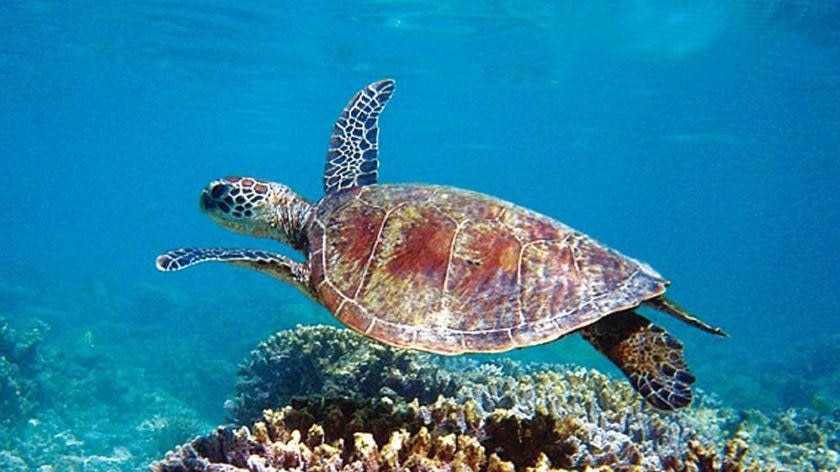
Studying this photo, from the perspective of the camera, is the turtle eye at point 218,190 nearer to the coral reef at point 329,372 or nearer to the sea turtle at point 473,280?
the sea turtle at point 473,280

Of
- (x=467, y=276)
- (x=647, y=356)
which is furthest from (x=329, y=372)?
(x=647, y=356)

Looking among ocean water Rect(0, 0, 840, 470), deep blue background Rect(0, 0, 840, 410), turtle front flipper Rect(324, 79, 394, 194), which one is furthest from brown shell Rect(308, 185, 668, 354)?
deep blue background Rect(0, 0, 840, 410)

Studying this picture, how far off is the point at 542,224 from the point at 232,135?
5208 centimetres

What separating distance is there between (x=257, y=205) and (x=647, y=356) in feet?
10.8

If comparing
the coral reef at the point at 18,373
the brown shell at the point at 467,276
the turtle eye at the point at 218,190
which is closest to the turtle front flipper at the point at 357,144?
the turtle eye at the point at 218,190

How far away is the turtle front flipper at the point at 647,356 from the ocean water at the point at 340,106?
24.0 feet

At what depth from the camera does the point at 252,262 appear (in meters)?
3.92

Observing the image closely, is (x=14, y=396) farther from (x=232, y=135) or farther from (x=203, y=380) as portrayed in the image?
(x=232, y=135)

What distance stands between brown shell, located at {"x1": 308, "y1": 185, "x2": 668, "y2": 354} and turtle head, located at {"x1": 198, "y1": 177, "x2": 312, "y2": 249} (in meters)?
0.89

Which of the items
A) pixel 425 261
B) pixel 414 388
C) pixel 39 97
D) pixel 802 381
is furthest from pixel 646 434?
pixel 39 97

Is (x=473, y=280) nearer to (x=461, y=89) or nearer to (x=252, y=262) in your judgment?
(x=252, y=262)

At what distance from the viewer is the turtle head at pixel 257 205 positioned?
4805 mm

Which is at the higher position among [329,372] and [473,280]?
[473,280]

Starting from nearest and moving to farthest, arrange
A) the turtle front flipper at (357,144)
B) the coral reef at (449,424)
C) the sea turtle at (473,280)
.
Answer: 1. the coral reef at (449,424)
2. the sea turtle at (473,280)
3. the turtle front flipper at (357,144)
